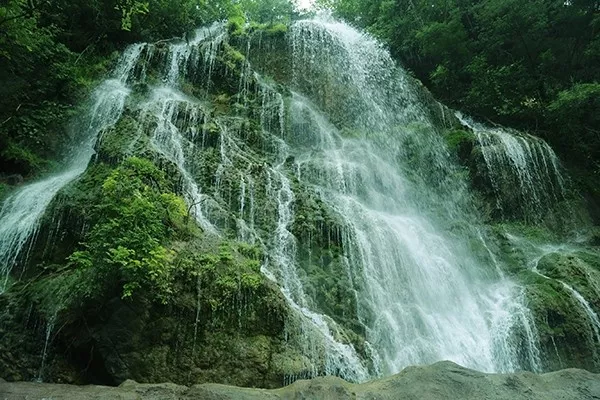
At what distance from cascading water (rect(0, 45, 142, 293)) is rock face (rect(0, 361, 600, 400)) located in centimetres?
362

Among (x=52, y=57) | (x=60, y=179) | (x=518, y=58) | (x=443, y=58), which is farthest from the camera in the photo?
(x=443, y=58)

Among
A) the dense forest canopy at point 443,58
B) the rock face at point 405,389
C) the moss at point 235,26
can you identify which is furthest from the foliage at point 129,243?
the moss at point 235,26

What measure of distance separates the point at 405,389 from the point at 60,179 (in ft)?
29.0

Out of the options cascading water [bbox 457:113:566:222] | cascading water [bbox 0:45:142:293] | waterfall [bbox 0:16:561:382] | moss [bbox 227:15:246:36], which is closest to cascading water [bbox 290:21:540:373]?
waterfall [bbox 0:16:561:382]

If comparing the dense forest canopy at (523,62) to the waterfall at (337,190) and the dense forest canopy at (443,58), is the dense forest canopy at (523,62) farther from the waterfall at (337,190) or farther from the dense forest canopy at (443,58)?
the waterfall at (337,190)

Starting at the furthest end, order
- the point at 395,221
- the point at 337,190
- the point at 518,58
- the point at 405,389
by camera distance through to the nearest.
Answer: the point at 518,58
the point at 337,190
the point at 395,221
the point at 405,389

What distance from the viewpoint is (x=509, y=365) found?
25.8 feet

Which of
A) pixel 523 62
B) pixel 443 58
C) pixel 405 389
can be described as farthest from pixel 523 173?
pixel 405 389

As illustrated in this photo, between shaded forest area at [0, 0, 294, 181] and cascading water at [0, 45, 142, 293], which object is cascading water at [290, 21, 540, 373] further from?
cascading water at [0, 45, 142, 293]

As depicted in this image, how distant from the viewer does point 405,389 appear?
3.97 metres

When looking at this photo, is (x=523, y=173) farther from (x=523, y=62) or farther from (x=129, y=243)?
(x=129, y=243)

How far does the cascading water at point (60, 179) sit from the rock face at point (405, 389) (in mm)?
3619

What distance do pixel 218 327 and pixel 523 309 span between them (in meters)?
6.35

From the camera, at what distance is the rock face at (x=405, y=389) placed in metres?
3.90
